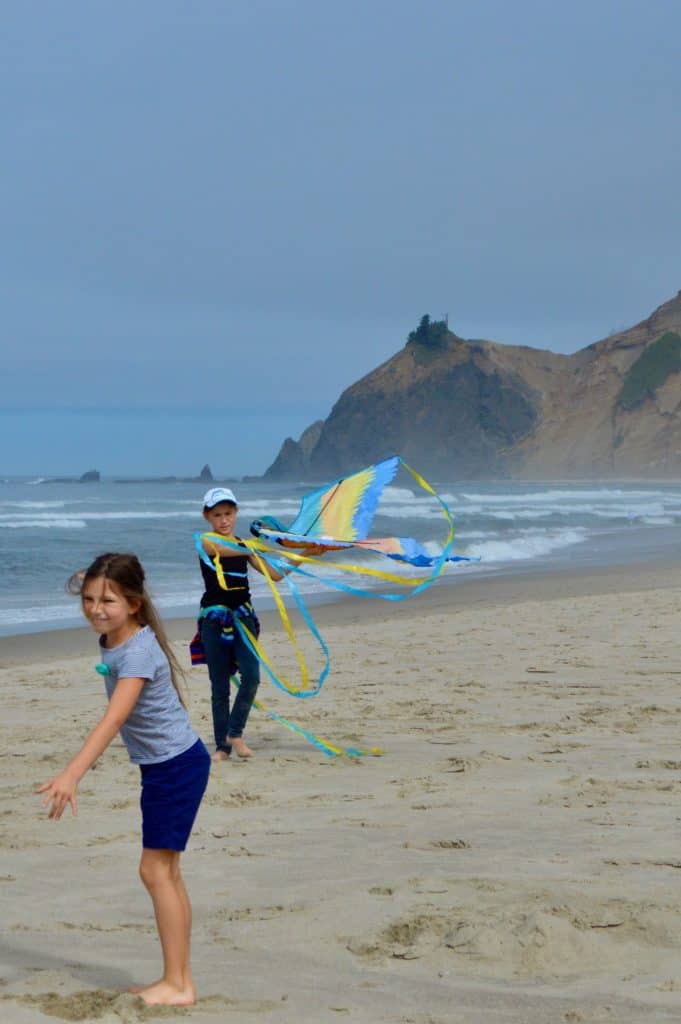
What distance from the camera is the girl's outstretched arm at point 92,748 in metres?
3.03

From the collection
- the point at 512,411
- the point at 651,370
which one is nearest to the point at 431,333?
the point at 512,411

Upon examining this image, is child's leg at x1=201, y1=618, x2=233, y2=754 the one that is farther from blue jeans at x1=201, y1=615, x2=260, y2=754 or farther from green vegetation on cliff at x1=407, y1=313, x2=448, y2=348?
green vegetation on cliff at x1=407, y1=313, x2=448, y2=348

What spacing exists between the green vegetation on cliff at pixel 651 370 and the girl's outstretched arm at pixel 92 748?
4299 inches

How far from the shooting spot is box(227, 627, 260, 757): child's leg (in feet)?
21.7

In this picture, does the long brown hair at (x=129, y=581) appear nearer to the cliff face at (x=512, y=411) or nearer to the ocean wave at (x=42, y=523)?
the ocean wave at (x=42, y=523)

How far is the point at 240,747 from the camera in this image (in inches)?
263

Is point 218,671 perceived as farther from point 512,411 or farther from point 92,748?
point 512,411

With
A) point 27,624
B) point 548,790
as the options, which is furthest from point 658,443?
point 548,790

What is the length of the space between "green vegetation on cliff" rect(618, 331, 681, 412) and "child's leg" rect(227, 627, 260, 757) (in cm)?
10599

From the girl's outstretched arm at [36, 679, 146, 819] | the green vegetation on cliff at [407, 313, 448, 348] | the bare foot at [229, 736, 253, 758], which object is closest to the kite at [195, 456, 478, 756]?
the bare foot at [229, 736, 253, 758]

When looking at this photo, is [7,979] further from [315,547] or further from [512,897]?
[315,547]

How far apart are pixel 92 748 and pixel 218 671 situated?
140 inches

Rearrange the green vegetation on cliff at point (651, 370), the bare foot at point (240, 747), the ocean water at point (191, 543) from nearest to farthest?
the bare foot at point (240, 747)
the ocean water at point (191, 543)
the green vegetation on cliff at point (651, 370)

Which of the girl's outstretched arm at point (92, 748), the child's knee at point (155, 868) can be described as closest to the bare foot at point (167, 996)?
the child's knee at point (155, 868)
